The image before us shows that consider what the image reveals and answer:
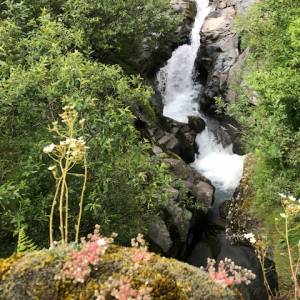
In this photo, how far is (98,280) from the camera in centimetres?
307

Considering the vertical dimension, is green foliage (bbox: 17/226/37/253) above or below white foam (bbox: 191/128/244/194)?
above

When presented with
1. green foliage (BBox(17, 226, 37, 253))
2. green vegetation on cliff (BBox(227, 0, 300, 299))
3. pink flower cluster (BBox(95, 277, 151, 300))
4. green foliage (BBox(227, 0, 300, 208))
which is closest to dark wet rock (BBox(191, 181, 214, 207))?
green vegetation on cliff (BBox(227, 0, 300, 299))

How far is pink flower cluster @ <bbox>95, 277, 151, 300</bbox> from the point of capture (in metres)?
2.64

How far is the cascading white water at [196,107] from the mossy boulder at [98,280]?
12.0m

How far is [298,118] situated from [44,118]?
6.08m

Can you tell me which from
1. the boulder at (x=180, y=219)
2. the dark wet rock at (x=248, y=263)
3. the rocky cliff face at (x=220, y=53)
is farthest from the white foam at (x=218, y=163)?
the boulder at (x=180, y=219)

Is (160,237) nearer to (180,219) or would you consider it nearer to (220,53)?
(180,219)

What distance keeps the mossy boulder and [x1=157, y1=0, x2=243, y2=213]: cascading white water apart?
12041mm

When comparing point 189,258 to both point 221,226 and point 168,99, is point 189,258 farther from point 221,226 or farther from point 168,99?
point 168,99

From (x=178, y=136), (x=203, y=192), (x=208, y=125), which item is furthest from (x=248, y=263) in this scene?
(x=208, y=125)

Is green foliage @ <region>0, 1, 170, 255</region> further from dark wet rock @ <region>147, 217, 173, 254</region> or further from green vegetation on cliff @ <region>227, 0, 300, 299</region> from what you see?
green vegetation on cliff @ <region>227, 0, 300, 299</region>

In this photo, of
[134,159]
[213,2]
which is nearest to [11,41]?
[134,159]

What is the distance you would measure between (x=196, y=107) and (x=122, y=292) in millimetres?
19132

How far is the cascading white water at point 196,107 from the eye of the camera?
1684 centimetres
